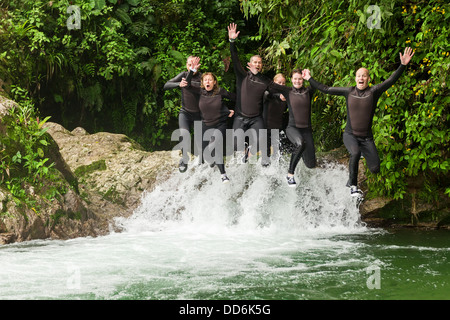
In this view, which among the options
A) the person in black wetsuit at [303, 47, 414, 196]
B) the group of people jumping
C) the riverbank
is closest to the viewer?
the person in black wetsuit at [303, 47, 414, 196]

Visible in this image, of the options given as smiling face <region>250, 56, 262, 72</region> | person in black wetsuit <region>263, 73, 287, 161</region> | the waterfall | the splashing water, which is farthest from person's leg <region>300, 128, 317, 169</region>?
the waterfall

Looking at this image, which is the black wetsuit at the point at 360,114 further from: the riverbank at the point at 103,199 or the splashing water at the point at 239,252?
the riverbank at the point at 103,199

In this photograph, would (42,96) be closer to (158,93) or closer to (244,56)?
(158,93)

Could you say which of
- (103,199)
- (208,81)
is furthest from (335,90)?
(103,199)

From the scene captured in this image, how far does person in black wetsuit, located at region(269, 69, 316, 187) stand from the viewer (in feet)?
28.6

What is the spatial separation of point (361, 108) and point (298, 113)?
3.32 ft

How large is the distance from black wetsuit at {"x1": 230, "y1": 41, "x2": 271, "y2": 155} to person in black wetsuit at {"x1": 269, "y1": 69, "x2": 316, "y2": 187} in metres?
0.17

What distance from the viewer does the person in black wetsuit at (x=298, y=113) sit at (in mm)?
8711

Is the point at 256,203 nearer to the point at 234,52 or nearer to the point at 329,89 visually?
the point at 234,52

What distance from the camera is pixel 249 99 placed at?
909 centimetres

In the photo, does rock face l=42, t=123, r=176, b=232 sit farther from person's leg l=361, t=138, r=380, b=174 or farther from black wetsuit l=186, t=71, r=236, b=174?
person's leg l=361, t=138, r=380, b=174

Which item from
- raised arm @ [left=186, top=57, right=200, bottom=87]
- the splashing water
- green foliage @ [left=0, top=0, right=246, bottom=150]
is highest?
green foliage @ [left=0, top=0, right=246, bottom=150]

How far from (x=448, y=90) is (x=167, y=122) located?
8.98 meters

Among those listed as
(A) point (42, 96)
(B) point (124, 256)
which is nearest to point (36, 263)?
(B) point (124, 256)
